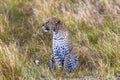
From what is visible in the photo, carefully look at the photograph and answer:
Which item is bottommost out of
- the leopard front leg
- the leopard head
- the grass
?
the leopard front leg

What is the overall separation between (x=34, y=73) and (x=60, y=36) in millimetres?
599

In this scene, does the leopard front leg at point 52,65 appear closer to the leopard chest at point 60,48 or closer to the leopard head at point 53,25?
the leopard chest at point 60,48

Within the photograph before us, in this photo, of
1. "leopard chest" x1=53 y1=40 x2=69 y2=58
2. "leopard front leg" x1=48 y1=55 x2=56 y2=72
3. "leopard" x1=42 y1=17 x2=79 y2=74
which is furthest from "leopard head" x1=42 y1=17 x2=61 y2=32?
"leopard front leg" x1=48 y1=55 x2=56 y2=72

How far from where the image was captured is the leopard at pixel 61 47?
252 inches

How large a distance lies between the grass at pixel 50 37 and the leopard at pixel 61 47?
0.49 ft

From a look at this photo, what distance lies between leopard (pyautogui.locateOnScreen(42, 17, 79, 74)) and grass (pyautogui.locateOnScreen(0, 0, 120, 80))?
5.8 inches

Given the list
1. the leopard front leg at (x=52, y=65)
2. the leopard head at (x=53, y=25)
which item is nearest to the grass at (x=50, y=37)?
the leopard front leg at (x=52, y=65)

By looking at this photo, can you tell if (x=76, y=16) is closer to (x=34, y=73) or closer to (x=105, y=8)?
(x=105, y=8)

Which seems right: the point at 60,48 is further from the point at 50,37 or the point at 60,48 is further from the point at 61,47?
the point at 50,37

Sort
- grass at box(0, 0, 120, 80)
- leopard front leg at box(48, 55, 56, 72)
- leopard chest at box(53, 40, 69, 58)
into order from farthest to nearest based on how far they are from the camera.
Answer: leopard front leg at box(48, 55, 56, 72) < leopard chest at box(53, 40, 69, 58) < grass at box(0, 0, 120, 80)

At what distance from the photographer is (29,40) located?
7965 millimetres

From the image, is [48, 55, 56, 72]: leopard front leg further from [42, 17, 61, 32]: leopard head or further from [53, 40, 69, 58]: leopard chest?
[42, 17, 61, 32]: leopard head

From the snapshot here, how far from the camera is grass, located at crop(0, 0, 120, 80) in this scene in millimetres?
6094

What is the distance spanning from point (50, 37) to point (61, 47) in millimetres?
1633
